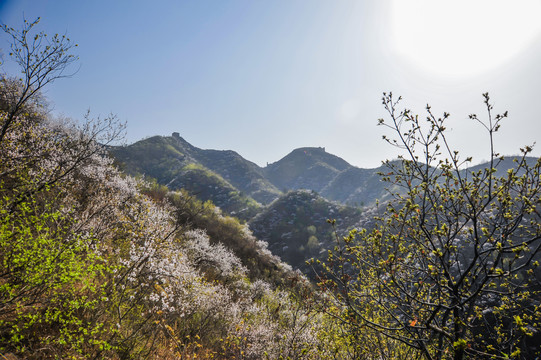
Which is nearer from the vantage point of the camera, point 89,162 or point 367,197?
point 89,162

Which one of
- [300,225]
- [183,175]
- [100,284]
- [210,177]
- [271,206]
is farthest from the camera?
[210,177]

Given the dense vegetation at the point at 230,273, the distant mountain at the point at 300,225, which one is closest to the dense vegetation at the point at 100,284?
the dense vegetation at the point at 230,273

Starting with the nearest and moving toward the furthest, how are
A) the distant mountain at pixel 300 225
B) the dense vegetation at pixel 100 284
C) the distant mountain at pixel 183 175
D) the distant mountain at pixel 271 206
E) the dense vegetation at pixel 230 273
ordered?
Result: 1. the dense vegetation at pixel 230 273
2. the dense vegetation at pixel 100 284
3. the distant mountain at pixel 300 225
4. the distant mountain at pixel 271 206
5. the distant mountain at pixel 183 175

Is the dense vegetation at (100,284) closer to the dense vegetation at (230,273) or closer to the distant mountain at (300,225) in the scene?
the dense vegetation at (230,273)

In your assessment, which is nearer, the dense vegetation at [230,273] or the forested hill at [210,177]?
the dense vegetation at [230,273]

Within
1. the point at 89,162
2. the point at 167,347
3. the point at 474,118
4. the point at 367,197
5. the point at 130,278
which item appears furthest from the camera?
the point at 367,197

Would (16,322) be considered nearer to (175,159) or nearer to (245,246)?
(245,246)

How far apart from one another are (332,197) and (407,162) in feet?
650

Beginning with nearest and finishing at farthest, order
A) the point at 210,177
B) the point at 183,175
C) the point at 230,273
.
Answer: the point at 230,273 < the point at 183,175 < the point at 210,177

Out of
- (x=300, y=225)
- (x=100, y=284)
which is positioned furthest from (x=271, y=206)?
(x=100, y=284)

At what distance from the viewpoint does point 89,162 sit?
82.2 feet

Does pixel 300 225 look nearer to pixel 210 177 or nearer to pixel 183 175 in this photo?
pixel 210 177

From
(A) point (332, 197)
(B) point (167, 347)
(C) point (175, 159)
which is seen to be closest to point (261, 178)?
(A) point (332, 197)

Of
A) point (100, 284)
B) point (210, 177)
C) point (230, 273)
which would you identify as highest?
point (210, 177)
